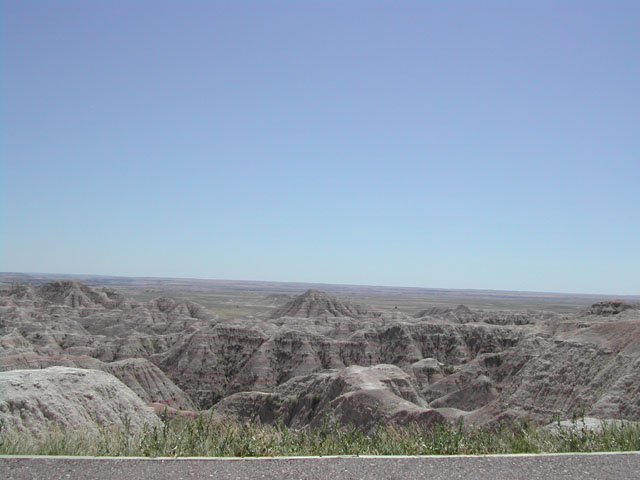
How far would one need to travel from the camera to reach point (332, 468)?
6633mm

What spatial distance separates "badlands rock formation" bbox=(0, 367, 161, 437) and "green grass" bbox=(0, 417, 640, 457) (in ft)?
8.08

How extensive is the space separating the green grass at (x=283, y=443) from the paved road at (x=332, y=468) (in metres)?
0.47

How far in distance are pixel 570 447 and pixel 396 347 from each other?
182 ft

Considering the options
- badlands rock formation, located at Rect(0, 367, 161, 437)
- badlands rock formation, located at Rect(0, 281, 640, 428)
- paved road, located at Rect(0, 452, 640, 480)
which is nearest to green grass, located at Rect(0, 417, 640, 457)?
paved road, located at Rect(0, 452, 640, 480)

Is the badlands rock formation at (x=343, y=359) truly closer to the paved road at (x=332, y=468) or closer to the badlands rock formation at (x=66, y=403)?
the paved road at (x=332, y=468)

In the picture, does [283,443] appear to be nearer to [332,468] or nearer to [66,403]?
[332,468]

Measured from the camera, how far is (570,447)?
26.1 feet

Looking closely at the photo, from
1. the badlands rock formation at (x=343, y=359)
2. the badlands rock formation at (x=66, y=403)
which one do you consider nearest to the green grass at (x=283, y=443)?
the badlands rock formation at (x=343, y=359)

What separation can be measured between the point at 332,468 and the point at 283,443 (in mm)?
1443

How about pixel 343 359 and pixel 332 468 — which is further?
pixel 343 359

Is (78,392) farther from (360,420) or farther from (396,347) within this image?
(396,347)

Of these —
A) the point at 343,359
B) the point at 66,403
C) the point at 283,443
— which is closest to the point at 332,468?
the point at 283,443

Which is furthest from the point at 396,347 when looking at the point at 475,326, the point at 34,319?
the point at 34,319

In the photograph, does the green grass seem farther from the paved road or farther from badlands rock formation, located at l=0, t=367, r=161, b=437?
badlands rock formation, located at l=0, t=367, r=161, b=437
